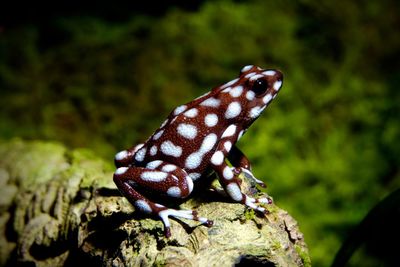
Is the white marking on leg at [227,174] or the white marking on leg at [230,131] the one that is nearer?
the white marking on leg at [227,174]

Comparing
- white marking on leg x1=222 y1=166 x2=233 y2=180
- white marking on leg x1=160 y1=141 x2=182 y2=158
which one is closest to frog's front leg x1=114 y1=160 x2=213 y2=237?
white marking on leg x1=160 y1=141 x2=182 y2=158

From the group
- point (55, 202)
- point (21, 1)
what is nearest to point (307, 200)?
point (55, 202)

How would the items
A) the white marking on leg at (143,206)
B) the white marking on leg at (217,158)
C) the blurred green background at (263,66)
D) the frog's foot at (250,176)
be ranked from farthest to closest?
the blurred green background at (263,66) → the frog's foot at (250,176) → the white marking on leg at (217,158) → the white marking on leg at (143,206)

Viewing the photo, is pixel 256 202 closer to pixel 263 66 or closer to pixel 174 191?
pixel 174 191

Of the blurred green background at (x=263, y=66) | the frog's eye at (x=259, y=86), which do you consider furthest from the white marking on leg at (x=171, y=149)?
the blurred green background at (x=263, y=66)

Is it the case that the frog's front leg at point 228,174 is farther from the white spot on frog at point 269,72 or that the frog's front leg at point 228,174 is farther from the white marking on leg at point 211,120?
the white spot on frog at point 269,72

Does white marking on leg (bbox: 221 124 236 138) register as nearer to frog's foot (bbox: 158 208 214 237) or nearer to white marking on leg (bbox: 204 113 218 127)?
white marking on leg (bbox: 204 113 218 127)

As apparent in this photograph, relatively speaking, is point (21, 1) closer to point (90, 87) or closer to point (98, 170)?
point (90, 87)
